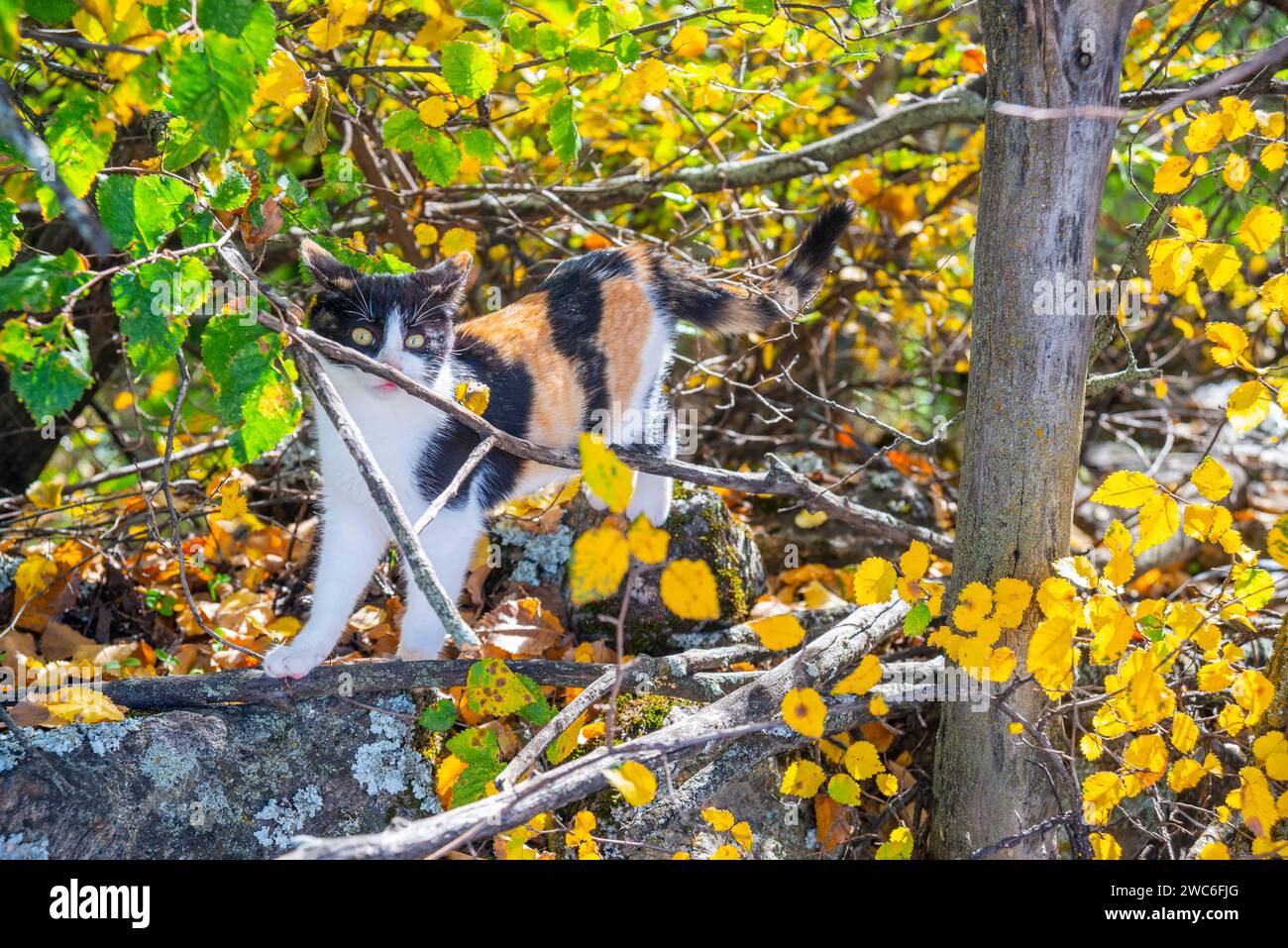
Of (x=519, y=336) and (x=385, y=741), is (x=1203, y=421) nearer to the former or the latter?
(x=519, y=336)

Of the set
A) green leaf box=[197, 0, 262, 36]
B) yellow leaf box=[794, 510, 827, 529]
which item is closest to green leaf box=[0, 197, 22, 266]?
green leaf box=[197, 0, 262, 36]

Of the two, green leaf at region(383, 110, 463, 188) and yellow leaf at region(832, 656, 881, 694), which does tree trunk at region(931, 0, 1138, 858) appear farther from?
green leaf at region(383, 110, 463, 188)

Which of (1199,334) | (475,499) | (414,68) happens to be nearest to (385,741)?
(475,499)

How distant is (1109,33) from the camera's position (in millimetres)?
2160

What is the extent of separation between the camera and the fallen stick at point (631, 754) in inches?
59.2

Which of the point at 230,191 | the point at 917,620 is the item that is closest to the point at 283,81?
the point at 230,191

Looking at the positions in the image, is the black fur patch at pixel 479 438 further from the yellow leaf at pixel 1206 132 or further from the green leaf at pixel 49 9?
the yellow leaf at pixel 1206 132

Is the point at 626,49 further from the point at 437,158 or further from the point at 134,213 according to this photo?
the point at 134,213

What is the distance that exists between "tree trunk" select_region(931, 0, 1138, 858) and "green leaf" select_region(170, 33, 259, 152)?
1483 mm

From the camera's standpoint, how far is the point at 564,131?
2.42 metres

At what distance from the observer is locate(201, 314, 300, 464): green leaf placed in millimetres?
1863

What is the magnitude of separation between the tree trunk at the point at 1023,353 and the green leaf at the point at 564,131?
956mm

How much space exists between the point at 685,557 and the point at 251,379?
170cm
